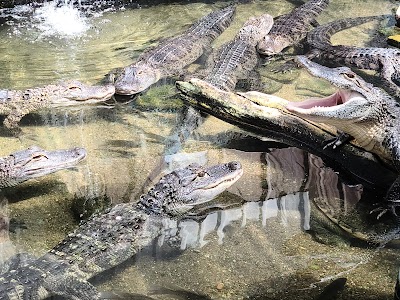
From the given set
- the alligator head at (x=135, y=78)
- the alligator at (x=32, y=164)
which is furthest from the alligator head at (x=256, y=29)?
the alligator at (x=32, y=164)

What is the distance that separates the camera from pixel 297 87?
19.3 feet

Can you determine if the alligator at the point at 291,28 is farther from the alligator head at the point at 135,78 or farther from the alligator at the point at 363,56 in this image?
the alligator head at the point at 135,78

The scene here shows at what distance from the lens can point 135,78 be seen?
230 inches

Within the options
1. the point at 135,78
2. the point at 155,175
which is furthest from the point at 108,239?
the point at 135,78

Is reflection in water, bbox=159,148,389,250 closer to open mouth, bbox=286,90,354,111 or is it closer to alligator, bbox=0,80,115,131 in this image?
open mouth, bbox=286,90,354,111

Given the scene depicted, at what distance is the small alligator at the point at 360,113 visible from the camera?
160 inches

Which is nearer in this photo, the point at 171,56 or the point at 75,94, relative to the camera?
the point at 75,94

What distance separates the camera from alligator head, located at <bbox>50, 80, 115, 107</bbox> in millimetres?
5551

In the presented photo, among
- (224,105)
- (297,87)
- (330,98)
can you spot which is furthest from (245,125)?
(297,87)

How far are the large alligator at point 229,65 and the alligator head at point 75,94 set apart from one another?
955 mm

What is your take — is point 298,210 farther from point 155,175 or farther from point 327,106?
point 155,175

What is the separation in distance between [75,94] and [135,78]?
699 millimetres

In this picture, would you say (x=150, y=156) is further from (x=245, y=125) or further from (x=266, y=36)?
(x=266, y=36)

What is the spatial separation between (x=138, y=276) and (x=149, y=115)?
7.55 feet
